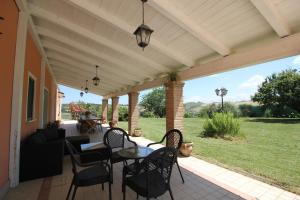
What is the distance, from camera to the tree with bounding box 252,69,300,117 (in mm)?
16531

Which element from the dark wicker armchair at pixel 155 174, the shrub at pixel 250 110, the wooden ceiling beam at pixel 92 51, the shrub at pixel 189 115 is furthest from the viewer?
the shrub at pixel 189 115

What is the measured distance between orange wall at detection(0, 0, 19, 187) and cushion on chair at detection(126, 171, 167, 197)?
2.13m

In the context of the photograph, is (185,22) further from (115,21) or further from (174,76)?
(174,76)

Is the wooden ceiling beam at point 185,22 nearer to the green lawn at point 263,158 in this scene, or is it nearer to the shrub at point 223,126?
the green lawn at point 263,158

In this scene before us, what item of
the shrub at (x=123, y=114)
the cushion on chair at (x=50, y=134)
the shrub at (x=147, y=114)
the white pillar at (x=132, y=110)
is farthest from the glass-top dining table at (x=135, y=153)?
the shrub at (x=147, y=114)

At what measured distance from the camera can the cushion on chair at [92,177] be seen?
2.46m

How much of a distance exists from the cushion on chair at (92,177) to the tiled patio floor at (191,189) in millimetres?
555

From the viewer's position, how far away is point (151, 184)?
2.31 m

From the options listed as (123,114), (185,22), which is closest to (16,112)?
(185,22)

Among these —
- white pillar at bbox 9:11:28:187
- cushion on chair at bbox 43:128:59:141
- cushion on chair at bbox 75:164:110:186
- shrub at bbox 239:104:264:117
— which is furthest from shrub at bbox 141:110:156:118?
cushion on chair at bbox 75:164:110:186

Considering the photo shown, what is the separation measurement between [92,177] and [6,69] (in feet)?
7.26

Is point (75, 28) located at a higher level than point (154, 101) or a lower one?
higher

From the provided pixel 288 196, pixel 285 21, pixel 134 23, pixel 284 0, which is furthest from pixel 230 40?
pixel 288 196

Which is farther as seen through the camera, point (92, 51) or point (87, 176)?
point (92, 51)
